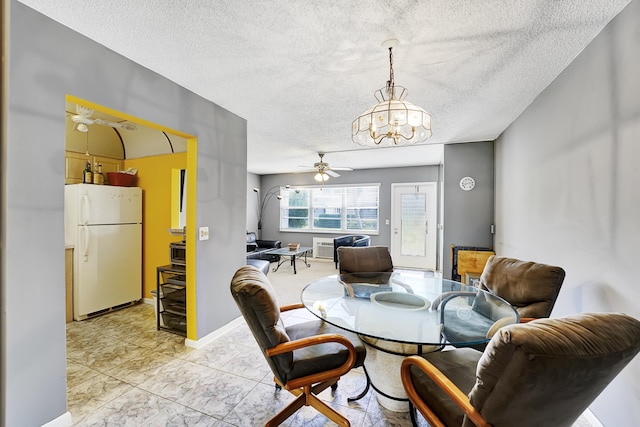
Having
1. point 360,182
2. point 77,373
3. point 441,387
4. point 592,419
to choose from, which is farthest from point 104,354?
point 360,182

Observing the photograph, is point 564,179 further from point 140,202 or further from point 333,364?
point 140,202

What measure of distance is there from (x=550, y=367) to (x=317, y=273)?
16.4ft

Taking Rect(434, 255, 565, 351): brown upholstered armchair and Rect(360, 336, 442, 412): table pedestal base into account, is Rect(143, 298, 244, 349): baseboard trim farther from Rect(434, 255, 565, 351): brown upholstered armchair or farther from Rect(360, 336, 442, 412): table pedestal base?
Rect(434, 255, 565, 351): brown upholstered armchair

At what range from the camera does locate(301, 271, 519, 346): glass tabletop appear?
151 cm

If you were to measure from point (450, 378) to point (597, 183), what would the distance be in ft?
4.97

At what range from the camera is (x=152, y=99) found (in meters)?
2.11

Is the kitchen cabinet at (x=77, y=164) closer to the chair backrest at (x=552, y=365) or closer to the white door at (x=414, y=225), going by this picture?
the chair backrest at (x=552, y=365)

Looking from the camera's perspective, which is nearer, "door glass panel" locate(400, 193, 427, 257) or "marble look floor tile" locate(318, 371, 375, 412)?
"marble look floor tile" locate(318, 371, 375, 412)

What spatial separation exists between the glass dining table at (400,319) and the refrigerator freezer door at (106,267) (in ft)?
8.90

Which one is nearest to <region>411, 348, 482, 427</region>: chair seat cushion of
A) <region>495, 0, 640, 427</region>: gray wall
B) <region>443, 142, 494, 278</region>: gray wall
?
<region>495, 0, 640, 427</region>: gray wall

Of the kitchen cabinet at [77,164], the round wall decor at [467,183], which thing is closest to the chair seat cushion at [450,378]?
the round wall decor at [467,183]

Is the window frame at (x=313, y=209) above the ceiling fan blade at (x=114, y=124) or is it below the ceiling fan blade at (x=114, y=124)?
below

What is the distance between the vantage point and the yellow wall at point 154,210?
3.51 metres

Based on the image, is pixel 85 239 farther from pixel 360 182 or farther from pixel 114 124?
pixel 360 182
